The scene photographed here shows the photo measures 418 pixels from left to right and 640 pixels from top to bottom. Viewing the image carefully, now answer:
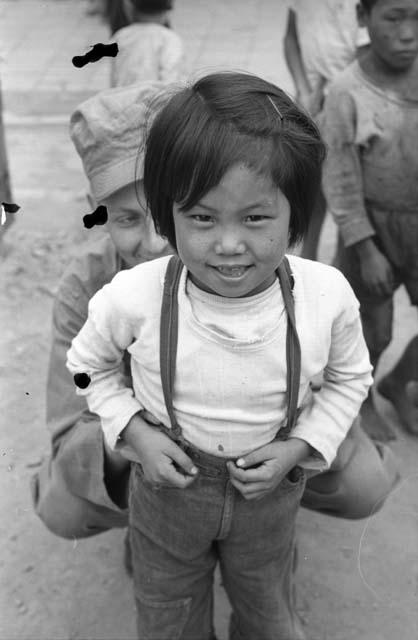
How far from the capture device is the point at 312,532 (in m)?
2.59

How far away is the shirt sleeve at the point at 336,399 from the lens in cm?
162

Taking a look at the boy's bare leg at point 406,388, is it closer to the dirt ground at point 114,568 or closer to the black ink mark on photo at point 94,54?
the dirt ground at point 114,568

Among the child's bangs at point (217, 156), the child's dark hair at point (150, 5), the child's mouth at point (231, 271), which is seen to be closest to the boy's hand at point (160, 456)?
the child's mouth at point (231, 271)

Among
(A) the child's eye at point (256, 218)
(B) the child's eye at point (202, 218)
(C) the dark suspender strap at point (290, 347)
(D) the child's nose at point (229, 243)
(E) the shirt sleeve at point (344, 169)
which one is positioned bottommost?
(E) the shirt sleeve at point (344, 169)

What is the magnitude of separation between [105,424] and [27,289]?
95.6 inches

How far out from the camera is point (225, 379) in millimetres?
1531

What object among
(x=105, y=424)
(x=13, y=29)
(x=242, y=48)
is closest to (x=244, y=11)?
(x=242, y=48)

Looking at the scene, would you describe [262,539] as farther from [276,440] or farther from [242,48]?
[242,48]

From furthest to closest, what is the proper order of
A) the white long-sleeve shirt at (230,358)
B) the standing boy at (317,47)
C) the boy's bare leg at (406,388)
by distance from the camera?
the standing boy at (317,47)
the boy's bare leg at (406,388)
the white long-sleeve shirt at (230,358)

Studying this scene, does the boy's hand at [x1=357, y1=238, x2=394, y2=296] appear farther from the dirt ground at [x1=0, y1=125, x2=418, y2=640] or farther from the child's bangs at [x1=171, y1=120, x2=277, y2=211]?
the child's bangs at [x1=171, y1=120, x2=277, y2=211]

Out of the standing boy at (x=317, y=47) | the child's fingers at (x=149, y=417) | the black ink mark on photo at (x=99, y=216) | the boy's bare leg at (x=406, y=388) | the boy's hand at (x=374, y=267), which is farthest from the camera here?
the standing boy at (x=317, y=47)

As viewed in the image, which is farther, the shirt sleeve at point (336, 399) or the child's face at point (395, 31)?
the child's face at point (395, 31)

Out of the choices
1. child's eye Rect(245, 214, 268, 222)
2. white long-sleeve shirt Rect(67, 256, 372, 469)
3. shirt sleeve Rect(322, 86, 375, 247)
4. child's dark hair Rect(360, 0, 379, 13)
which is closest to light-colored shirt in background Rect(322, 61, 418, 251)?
shirt sleeve Rect(322, 86, 375, 247)

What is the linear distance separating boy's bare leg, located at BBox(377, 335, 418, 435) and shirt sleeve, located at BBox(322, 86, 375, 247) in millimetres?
558
